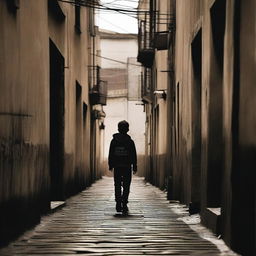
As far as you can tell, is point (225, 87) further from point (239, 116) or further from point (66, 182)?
point (66, 182)

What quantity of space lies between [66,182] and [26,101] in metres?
7.12

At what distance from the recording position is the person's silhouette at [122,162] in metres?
12.0

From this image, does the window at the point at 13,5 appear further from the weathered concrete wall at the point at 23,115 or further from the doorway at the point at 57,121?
the doorway at the point at 57,121

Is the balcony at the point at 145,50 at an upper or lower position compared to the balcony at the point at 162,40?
upper

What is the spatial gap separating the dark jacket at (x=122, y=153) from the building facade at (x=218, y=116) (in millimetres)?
1101

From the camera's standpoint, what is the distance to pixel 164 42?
65.8ft

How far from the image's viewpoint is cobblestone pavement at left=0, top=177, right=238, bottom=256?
723 cm

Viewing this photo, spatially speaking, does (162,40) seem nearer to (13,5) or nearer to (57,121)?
(57,121)

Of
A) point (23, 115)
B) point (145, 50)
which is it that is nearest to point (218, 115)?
point (23, 115)

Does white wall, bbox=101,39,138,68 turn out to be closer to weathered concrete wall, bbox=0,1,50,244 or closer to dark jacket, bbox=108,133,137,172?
dark jacket, bbox=108,133,137,172

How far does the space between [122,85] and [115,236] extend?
139 ft

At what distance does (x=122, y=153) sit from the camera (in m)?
12.2

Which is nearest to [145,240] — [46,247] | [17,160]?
[46,247]

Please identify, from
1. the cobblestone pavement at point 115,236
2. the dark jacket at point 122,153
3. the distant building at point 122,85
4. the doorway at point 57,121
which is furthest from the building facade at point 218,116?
the distant building at point 122,85
